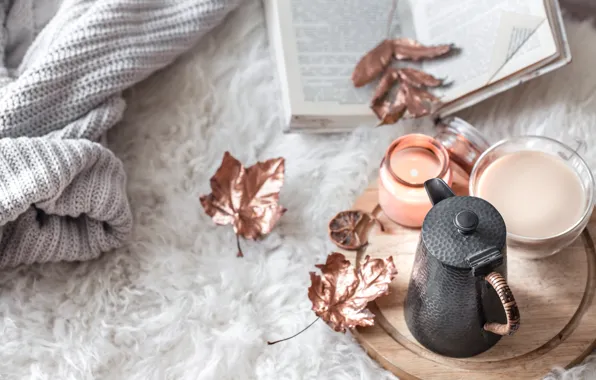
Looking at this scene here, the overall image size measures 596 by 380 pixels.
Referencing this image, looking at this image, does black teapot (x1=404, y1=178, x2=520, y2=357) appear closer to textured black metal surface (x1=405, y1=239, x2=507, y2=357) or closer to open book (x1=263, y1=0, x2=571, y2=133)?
→ textured black metal surface (x1=405, y1=239, x2=507, y2=357)

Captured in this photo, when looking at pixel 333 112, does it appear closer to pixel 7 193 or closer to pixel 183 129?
pixel 183 129

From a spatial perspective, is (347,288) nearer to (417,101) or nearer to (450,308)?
(450,308)

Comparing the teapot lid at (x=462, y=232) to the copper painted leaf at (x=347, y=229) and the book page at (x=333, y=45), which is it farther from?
the book page at (x=333, y=45)

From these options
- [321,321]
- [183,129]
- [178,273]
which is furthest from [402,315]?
[183,129]

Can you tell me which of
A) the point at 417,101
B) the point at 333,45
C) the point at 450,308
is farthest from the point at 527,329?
the point at 333,45

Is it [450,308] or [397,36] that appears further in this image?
[397,36]

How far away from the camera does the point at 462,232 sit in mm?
540

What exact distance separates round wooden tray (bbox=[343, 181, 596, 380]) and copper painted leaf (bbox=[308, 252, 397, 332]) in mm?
18

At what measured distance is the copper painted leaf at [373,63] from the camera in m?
0.82

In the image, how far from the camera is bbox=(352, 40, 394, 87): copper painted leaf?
82 centimetres

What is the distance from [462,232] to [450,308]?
9 centimetres

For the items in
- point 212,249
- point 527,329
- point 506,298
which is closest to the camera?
point 506,298

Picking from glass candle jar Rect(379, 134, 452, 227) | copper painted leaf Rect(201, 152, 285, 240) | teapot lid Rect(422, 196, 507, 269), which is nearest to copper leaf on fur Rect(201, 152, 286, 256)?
copper painted leaf Rect(201, 152, 285, 240)

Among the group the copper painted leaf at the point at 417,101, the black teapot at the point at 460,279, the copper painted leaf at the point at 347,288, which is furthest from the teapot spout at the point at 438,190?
the copper painted leaf at the point at 417,101
